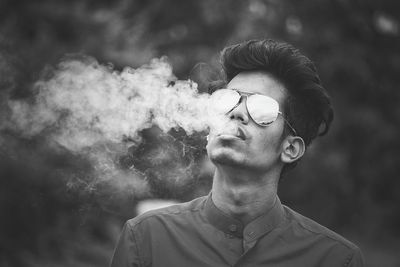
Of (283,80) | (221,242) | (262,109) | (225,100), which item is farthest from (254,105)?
(221,242)

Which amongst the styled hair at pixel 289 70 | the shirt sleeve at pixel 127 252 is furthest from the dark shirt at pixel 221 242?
the styled hair at pixel 289 70

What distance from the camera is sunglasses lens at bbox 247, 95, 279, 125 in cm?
276

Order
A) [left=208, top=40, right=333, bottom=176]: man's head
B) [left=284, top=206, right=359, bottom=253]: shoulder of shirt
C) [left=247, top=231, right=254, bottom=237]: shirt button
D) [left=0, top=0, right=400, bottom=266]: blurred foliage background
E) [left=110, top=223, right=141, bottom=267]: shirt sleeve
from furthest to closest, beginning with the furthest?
1. [left=0, top=0, right=400, bottom=266]: blurred foliage background
2. [left=208, top=40, right=333, bottom=176]: man's head
3. [left=284, top=206, right=359, bottom=253]: shoulder of shirt
4. [left=247, top=231, right=254, bottom=237]: shirt button
5. [left=110, top=223, right=141, bottom=267]: shirt sleeve

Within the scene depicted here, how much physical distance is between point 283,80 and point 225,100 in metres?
0.38

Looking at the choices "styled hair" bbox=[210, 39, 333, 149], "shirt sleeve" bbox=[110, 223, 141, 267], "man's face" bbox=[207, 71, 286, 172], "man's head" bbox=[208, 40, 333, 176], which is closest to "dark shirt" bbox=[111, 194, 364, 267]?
"shirt sleeve" bbox=[110, 223, 141, 267]

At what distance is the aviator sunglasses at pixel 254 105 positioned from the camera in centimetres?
277

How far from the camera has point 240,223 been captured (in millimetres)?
2695

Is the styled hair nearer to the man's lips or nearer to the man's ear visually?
the man's ear

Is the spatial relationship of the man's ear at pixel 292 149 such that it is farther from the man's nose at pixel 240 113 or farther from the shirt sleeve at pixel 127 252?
the shirt sleeve at pixel 127 252

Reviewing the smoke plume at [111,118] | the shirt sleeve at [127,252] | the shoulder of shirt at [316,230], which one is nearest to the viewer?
the shirt sleeve at [127,252]

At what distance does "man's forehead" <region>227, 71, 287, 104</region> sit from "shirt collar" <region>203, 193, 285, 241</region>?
61 centimetres

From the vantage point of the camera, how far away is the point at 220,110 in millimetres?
2816

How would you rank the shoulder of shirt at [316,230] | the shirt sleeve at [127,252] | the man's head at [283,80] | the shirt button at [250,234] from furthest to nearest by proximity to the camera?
the man's head at [283,80], the shoulder of shirt at [316,230], the shirt button at [250,234], the shirt sleeve at [127,252]

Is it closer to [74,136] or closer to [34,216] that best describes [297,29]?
[34,216]
